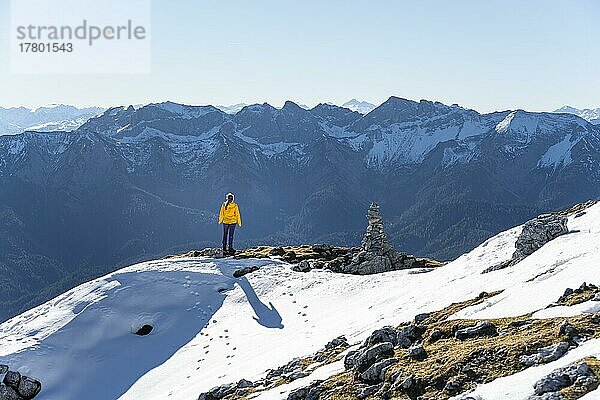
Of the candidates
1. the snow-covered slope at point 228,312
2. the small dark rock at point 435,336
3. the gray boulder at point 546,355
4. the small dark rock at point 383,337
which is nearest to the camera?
the gray boulder at point 546,355

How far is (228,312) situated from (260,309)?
2078 millimetres

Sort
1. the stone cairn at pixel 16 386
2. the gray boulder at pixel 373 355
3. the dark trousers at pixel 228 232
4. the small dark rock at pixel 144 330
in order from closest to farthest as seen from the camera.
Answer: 1. the gray boulder at pixel 373 355
2. the stone cairn at pixel 16 386
3. the small dark rock at pixel 144 330
4. the dark trousers at pixel 228 232

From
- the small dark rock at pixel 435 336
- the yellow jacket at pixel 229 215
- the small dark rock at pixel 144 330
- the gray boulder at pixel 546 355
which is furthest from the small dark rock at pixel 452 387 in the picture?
the yellow jacket at pixel 229 215

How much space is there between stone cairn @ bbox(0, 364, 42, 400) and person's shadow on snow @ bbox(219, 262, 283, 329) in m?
11.4

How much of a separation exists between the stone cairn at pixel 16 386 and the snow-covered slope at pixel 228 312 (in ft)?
2.00

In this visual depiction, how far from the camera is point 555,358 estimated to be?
36.5 feet

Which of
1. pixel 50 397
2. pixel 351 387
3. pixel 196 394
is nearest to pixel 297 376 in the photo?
pixel 351 387

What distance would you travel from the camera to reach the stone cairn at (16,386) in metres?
25.2

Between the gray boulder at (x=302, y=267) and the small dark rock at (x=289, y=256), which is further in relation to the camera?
the small dark rock at (x=289, y=256)

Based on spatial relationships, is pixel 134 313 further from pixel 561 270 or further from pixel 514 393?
pixel 514 393

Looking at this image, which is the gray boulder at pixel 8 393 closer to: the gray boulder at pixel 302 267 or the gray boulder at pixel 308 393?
the gray boulder at pixel 308 393

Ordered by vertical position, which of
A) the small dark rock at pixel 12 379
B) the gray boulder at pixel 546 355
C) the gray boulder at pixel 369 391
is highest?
the gray boulder at pixel 546 355

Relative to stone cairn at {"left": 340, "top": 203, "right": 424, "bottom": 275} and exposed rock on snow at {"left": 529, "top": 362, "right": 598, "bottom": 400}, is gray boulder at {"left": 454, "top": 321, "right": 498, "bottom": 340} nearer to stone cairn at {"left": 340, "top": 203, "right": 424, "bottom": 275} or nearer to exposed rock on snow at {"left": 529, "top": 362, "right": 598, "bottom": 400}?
exposed rock on snow at {"left": 529, "top": 362, "right": 598, "bottom": 400}

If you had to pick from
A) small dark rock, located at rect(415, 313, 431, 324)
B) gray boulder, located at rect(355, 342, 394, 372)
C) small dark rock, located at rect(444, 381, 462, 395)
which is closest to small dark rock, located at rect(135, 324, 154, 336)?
small dark rock, located at rect(415, 313, 431, 324)
